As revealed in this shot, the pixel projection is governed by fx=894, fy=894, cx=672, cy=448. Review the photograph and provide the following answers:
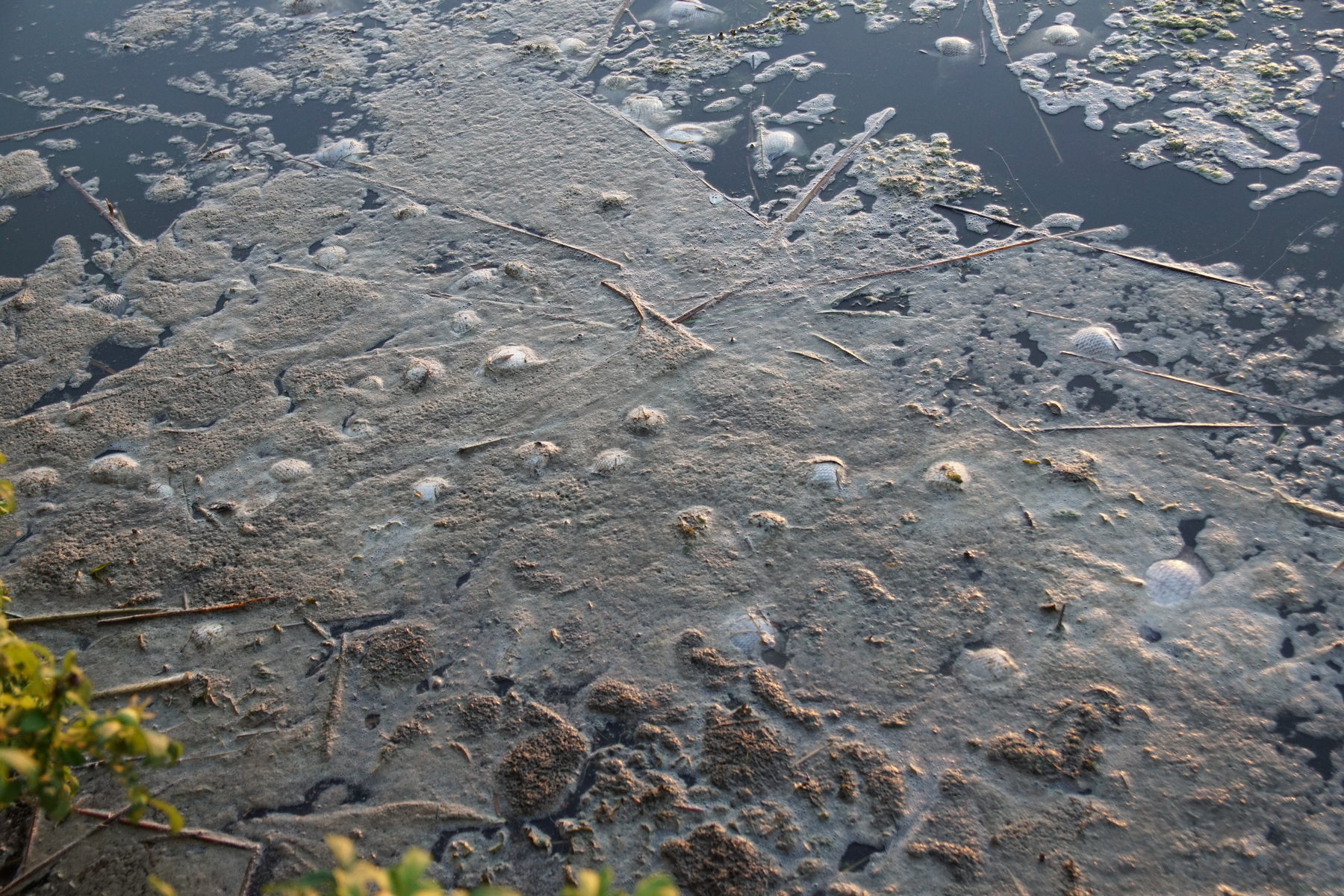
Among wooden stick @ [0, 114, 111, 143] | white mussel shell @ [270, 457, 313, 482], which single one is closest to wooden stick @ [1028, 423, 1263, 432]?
white mussel shell @ [270, 457, 313, 482]

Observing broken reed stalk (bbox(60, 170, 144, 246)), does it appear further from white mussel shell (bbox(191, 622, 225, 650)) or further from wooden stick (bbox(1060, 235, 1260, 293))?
wooden stick (bbox(1060, 235, 1260, 293))

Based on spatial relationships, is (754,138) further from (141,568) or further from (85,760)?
(85,760)

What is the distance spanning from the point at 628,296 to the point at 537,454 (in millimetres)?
678

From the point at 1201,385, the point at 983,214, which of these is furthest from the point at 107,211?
the point at 1201,385

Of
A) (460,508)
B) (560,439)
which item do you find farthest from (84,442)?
(560,439)

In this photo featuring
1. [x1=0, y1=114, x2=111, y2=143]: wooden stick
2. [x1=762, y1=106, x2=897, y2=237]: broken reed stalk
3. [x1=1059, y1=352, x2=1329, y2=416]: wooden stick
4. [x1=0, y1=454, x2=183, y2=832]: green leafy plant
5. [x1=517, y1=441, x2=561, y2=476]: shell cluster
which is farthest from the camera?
[x1=0, y1=114, x2=111, y2=143]: wooden stick

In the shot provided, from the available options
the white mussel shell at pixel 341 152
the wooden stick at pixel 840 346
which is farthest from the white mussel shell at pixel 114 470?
the wooden stick at pixel 840 346

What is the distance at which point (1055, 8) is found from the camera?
3.75 m

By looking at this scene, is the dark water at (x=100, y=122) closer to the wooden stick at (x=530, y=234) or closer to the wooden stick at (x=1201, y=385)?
the wooden stick at (x=530, y=234)

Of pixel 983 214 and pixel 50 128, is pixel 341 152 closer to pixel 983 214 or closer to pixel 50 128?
pixel 50 128

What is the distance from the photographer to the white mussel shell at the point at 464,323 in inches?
106

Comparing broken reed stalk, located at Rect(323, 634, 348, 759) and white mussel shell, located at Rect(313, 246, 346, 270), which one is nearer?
broken reed stalk, located at Rect(323, 634, 348, 759)

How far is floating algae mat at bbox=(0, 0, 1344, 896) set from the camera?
5.41 feet

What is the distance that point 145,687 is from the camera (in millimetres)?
1929
